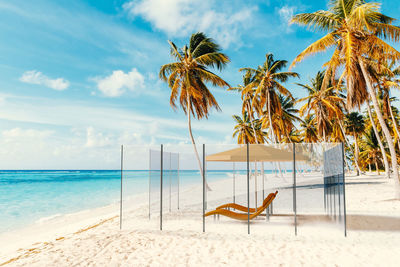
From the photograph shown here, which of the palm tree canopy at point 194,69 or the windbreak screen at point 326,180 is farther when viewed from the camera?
the palm tree canopy at point 194,69

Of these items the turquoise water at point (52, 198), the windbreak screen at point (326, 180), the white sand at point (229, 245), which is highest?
the windbreak screen at point (326, 180)

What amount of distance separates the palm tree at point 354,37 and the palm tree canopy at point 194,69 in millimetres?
4602

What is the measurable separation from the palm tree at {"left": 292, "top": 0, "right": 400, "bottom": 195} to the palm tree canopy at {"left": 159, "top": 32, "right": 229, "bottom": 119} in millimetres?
4602

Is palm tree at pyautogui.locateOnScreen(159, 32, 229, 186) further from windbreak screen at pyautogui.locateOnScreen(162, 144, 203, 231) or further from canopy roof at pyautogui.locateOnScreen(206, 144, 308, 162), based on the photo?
canopy roof at pyautogui.locateOnScreen(206, 144, 308, 162)

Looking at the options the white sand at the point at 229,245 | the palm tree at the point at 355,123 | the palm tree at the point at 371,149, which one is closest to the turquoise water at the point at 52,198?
the white sand at the point at 229,245

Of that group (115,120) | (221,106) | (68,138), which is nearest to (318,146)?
(221,106)

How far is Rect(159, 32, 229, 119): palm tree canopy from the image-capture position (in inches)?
532

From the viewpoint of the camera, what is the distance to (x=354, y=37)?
31.2 ft

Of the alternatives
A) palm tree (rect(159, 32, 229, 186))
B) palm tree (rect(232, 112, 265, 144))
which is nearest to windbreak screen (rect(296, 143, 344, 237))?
palm tree (rect(159, 32, 229, 186))

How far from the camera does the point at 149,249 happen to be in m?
4.79

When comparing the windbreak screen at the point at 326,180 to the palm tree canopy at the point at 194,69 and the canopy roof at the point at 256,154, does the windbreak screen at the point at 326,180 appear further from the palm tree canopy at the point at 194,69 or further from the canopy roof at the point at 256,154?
the palm tree canopy at the point at 194,69

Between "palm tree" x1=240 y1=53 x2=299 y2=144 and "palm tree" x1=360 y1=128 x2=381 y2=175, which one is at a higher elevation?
"palm tree" x1=240 y1=53 x2=299 y2=144

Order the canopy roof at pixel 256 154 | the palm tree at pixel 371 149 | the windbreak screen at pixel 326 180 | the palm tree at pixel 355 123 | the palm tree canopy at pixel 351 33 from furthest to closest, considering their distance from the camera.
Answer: the palm tree at pixel 371 149 → the palm tree at pixel 355 123 → the palm tree canopy at pixel 351 33 → the canopy roof at pixel 256 154 → the windbreak screen at pixel 326 180

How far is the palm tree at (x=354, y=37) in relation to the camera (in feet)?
29.3
